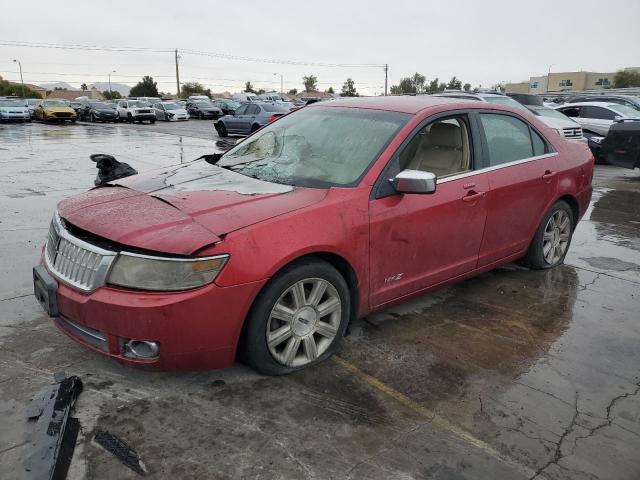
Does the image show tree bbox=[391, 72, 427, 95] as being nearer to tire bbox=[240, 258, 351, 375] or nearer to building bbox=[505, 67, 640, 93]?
building bbox=[505, 67, 640, 93]

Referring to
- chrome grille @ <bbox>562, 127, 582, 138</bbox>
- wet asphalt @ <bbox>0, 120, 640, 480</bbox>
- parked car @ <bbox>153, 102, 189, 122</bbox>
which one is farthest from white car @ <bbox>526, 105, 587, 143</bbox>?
parked car @ <bbox>153, 102, 189, 122</bbox>

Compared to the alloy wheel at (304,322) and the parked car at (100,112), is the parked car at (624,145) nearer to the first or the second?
the alloy wheel at (304,322)

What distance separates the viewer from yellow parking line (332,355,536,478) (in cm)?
248

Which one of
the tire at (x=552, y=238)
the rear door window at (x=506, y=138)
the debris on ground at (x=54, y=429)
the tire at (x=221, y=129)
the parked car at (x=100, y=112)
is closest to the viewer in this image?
the debris on ground at (x=54, y=429)

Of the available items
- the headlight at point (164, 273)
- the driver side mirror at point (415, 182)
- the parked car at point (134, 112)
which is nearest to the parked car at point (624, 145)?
the driver side mirror at point (415, 182)

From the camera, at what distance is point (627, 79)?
7756 cm

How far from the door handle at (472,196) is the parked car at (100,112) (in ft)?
117

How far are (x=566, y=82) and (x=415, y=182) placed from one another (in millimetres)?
101607

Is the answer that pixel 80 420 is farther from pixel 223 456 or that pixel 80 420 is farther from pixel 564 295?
pixel 564 295

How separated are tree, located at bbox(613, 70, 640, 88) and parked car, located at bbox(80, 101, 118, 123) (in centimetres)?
7238

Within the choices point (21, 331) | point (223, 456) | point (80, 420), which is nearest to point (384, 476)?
point (223, 456)

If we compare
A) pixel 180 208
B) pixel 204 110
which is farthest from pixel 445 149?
pixel 204 110

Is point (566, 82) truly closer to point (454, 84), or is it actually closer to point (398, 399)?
point (454, 84)

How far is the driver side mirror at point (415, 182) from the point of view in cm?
321
